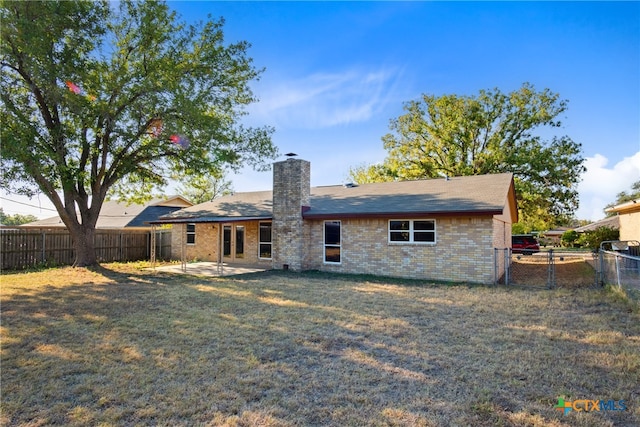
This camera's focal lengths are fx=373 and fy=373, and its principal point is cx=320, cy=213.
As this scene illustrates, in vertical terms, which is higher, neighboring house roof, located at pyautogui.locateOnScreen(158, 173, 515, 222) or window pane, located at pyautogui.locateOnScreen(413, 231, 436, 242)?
neighboring house roof, located at pyautogui.locateOnScreen(158, 173, 515, 222)

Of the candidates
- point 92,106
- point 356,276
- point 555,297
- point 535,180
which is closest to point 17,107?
point 92,106

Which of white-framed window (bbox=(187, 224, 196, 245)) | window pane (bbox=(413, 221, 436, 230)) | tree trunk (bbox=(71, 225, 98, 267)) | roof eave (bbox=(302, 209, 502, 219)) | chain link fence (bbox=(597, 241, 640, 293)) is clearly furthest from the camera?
white-framed window (bbox=(187, 224, 196, 245))

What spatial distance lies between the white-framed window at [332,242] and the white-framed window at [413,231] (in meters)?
→ 2.22

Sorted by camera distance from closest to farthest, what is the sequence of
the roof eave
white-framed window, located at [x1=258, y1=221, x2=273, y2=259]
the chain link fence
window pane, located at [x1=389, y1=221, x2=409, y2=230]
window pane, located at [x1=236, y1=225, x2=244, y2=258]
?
the chain link fence < the roof eave < window pane, located at [x1=389, y1=221, x2=409, y2=230] < white-framed window, located at [x1=258, y1=221, x2=273, y2=259] < window pane, located at [x1=236, y1=225, x2=244, y2=258]

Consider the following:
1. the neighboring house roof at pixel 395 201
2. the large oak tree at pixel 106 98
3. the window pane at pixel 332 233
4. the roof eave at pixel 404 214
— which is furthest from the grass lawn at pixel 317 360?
the large oak tree at pixel 106 98

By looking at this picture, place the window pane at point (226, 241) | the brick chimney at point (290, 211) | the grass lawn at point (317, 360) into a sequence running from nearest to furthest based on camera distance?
the grass lawn at point (317, 360) < the brick chimney at point (290, 211) < the window pane at point (226, 241)

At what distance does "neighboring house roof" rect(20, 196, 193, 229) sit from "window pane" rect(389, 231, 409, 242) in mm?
17240

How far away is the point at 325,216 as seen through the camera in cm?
1439

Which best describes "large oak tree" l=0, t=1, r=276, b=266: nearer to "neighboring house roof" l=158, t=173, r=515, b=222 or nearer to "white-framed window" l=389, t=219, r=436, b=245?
"neighboring house roof" l=158, t=173, r=515, b=222

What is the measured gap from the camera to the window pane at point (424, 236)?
12609mm

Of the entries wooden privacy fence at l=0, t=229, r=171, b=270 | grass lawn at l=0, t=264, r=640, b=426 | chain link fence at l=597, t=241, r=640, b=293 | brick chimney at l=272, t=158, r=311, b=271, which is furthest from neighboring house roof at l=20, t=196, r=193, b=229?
chain link fence at l=597, t=241, r=640, b=293

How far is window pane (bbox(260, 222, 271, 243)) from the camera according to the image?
1727 cm

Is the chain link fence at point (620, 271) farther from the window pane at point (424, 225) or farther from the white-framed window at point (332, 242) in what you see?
the white-framed window at point (332, 242)

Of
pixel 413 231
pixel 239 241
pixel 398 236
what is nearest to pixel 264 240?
pixel 239 241
